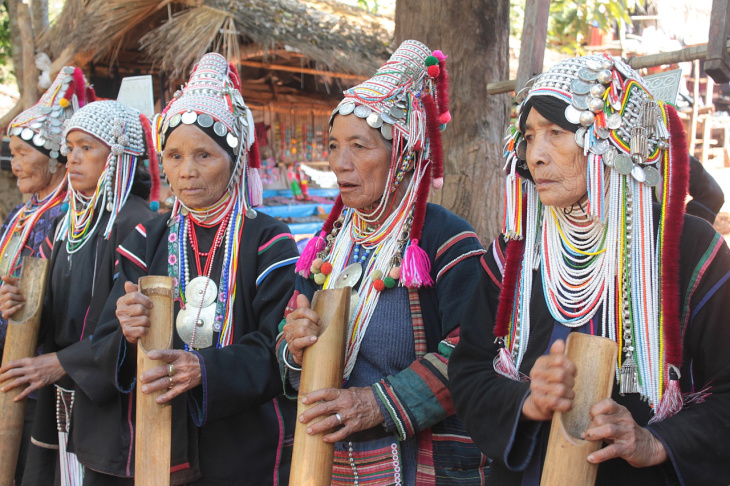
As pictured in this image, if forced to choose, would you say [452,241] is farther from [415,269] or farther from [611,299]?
[611,299]

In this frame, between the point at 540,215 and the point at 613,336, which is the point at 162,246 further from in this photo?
the point at 613,336

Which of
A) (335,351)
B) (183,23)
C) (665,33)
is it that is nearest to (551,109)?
(335,351)

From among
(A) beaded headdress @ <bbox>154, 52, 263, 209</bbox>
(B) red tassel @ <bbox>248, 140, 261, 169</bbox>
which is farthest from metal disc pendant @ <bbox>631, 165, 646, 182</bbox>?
(B) red tassel @ <bbox>248, 140, 261, 169</bbox>

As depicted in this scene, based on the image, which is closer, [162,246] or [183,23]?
[162,246]

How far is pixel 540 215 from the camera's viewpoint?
6.36ft

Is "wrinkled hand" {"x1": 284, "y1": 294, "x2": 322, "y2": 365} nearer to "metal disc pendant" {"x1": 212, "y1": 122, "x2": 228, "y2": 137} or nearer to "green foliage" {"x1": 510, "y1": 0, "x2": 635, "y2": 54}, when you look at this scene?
"metal disc pendant" {"x1": 212, "y1": 122, "x2": 228, "y2": 137}

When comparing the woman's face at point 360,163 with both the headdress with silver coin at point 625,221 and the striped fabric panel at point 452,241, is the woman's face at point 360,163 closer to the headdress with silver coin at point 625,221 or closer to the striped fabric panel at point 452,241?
A: the striped fabric panel at point 452,241

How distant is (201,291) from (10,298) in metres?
1.05

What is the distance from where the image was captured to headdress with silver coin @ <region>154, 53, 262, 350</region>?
8.40ft

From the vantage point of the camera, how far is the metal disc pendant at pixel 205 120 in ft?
8.60

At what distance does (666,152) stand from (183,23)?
5.99 m

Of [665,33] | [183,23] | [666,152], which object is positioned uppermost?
[665,33]

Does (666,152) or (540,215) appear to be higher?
(666,152)

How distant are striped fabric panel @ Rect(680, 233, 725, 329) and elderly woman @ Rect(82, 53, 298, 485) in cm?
144
